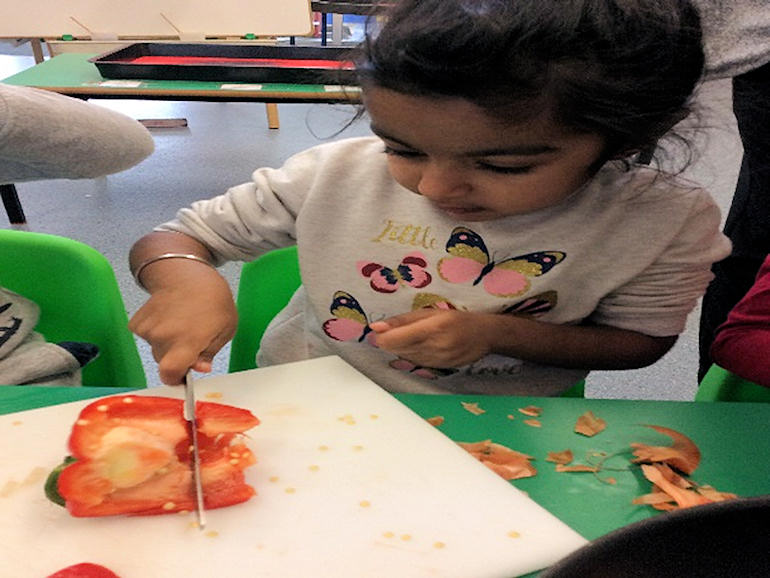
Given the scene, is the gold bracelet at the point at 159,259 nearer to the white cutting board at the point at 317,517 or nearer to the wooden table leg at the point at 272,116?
the white cutting board at the point at 317,517

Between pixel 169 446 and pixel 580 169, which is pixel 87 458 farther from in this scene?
pixel 580 169

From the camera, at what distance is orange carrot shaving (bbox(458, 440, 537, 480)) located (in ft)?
1.67

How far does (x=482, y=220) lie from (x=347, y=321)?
19cm

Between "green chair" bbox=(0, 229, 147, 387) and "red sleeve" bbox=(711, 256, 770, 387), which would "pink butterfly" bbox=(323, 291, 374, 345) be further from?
"red sleeve" bbox=(711, 256, 770, 387)

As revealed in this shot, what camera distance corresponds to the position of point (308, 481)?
0.48 meters

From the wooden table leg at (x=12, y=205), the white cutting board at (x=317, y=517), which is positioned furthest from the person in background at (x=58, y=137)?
the wooden table leg at (x=12, y=205)

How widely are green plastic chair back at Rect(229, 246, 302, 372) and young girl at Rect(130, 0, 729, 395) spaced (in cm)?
3

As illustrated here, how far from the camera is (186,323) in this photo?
56 centimetres

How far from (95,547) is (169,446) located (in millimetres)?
83

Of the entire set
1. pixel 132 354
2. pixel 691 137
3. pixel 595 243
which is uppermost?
pixel 691 137

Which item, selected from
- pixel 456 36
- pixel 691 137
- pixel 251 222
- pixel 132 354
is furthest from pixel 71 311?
pixel 691 137

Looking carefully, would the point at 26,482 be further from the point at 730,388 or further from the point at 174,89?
the point at 174,89

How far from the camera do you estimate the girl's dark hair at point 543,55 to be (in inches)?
19.1

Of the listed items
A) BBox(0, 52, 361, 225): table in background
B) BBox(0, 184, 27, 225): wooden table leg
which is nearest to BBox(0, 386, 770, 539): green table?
BBox(0, 52, 361, 225): table in background
